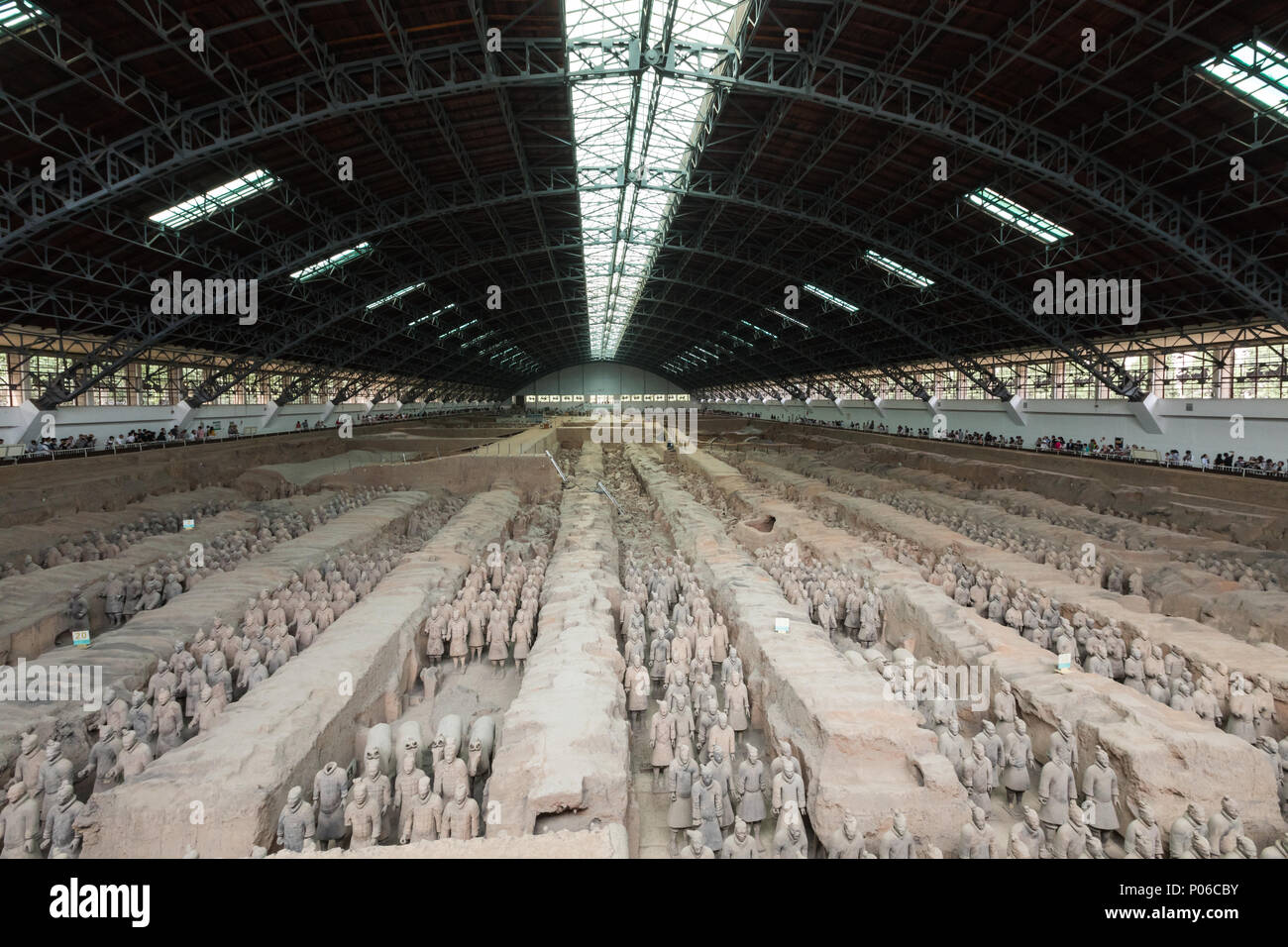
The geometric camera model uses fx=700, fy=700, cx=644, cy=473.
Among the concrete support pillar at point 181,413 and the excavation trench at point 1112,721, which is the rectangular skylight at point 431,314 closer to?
the concrete support pillar at point 181,413

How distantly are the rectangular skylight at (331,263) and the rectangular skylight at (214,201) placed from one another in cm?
541

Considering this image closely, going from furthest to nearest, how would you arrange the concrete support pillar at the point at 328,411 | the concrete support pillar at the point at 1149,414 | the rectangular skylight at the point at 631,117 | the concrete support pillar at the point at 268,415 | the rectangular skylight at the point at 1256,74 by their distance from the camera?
the concrete support pillar at the point at 328,411 < the concrete support pillar at the point at 268,415 < the concrete support pillar at the point at 1149,414 < the rectangular skylight at the point at 631,117 < the rectangular skylight at the point at 1256,74

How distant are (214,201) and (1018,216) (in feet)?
65.0

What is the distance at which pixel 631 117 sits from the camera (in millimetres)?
15305

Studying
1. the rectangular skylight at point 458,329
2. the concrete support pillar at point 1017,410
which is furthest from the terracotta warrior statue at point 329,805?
the rectangular skylight at point 458,329

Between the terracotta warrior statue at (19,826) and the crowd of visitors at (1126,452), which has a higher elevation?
the crowd of visitors at (1126,452)

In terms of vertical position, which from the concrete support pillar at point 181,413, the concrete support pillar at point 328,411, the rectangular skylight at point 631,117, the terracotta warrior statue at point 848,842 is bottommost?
the terracotta warrior statue at point 848,842

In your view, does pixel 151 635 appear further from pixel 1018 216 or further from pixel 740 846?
pixel 1018 216

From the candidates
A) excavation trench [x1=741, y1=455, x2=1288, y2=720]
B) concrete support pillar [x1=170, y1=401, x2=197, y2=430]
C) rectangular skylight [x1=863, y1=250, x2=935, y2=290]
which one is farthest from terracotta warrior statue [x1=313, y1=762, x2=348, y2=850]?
concrete support pillar [x1=170, y1=401, x2=197, y2=430]

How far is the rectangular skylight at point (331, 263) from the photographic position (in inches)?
Result: 866

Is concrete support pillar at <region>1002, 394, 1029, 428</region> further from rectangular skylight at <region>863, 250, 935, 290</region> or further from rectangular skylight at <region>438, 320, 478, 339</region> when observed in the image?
rectangular skylight at <region>438, 320, 478, 339</region>

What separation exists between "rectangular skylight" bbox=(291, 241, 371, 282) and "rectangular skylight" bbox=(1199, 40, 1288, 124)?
2091 centimetres

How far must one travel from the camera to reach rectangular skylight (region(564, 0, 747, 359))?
496 inches

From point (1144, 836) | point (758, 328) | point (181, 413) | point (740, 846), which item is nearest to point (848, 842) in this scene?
point (740, 846)
